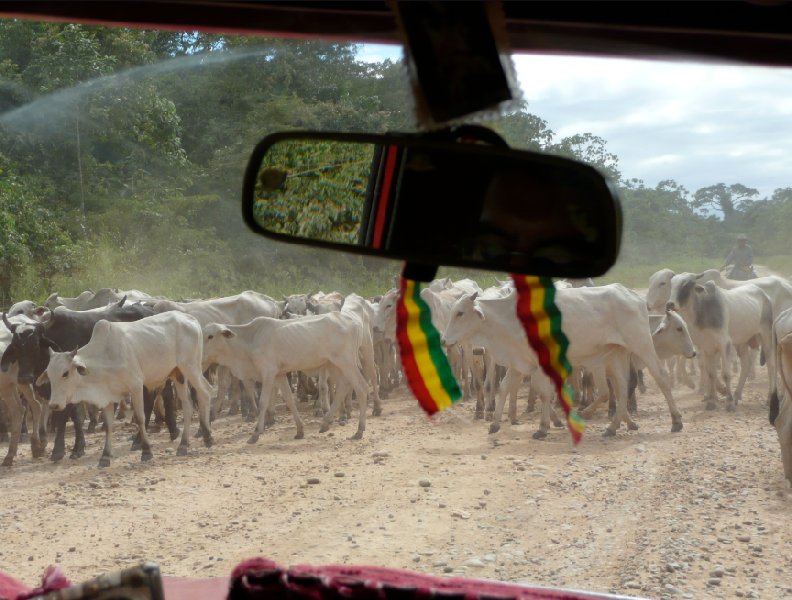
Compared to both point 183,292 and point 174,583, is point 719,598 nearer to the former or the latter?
point 174,583

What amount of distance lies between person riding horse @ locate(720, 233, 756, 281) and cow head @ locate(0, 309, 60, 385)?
11.3m

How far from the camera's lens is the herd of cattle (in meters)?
11.2

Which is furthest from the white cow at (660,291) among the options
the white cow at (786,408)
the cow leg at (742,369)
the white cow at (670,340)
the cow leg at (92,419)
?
the cow leg at (92,419)

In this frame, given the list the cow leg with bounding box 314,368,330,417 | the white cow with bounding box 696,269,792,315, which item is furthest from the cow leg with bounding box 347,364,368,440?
the white cow with bounding box 696,269,792,315

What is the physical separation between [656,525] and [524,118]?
5532 millimetres

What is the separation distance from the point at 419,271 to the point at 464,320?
10.5m

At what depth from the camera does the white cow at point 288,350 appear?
488 inches

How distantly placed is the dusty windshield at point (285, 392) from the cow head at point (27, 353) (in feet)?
0.17

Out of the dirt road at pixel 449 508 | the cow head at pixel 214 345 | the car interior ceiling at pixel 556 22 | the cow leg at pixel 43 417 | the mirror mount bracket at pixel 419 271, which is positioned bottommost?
the dirt road at pixel 449 508

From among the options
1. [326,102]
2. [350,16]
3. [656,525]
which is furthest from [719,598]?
[350,16]

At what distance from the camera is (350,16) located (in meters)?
2.24

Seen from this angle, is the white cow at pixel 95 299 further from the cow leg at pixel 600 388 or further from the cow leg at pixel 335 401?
the cow leg at pixel 600 388

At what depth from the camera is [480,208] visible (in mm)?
1739

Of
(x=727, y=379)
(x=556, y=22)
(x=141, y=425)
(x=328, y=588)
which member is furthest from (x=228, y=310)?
(x=328, y=588)
